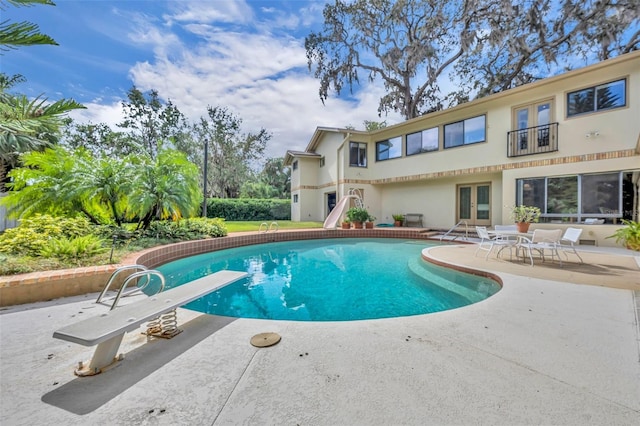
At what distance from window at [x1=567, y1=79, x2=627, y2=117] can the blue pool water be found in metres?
7.39

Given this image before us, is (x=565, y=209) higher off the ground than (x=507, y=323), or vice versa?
(x=565, y=209)

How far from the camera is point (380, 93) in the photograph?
70.3 feet

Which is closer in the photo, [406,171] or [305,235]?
[305,235]

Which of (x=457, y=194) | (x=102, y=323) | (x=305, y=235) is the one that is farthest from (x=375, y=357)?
(x=457, y=194)

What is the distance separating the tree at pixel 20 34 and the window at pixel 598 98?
13193 mm

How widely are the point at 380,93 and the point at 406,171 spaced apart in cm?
949

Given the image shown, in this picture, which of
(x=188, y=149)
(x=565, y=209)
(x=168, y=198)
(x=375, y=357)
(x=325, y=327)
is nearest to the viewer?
(x=375, y=357)

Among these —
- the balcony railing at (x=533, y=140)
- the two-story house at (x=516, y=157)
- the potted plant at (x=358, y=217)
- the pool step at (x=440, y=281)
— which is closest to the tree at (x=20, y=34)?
the pool step at (x=440, y=281)

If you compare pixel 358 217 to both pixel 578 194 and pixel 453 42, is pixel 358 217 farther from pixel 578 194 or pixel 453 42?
pixel 453 42

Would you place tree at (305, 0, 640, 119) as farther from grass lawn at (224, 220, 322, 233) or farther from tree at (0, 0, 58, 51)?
tree at (0, 0, 58, 51)

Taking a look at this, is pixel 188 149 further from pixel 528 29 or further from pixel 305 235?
pixel 528 29

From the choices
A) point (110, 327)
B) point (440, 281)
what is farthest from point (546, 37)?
point (110, 327)

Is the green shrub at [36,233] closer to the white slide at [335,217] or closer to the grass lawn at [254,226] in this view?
the grass lawn at [254,226]

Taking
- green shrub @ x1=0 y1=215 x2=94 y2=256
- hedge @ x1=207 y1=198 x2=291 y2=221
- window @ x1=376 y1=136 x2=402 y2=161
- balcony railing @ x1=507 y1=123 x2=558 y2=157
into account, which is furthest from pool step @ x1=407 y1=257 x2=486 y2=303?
hedge @ x1=207 y1=198 x2=291 y2=221
